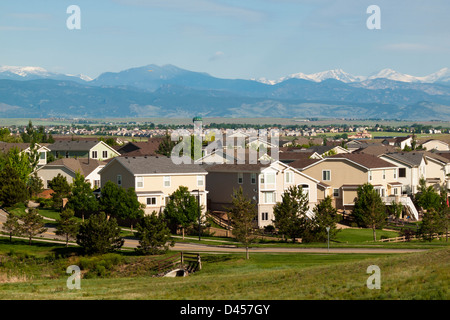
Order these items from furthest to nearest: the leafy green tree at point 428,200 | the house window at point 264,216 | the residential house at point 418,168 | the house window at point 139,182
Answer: the residential house at point 418,168, the leafy green tree at point 428,200, the house window at point 264,216, the house window at point 139,182

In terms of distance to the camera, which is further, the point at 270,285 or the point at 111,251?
the point at 111,251

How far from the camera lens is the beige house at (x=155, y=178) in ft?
232

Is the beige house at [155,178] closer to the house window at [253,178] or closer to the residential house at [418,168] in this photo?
the house window at [253,178]

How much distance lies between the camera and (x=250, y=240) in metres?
52.7

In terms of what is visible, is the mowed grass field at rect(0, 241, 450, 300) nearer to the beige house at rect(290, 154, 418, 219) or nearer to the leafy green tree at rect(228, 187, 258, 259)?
the leafy green tree at rect(228, 187, 258, 259)

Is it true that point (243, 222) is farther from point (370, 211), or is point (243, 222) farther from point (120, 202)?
point (370, 211)

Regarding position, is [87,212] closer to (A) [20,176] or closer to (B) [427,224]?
(A) [20,176]

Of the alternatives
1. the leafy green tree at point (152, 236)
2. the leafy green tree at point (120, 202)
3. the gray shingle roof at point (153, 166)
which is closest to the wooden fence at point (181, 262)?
the leafy green tree at point (152, 236)

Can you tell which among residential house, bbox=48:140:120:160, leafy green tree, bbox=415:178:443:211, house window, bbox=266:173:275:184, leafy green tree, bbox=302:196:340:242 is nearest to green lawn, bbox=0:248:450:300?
leafy green tree, bbox=302:196:340:242

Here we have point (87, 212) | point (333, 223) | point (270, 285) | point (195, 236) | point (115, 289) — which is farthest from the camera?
point (87, 212)

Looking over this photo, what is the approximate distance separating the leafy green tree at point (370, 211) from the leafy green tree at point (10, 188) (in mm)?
33104
